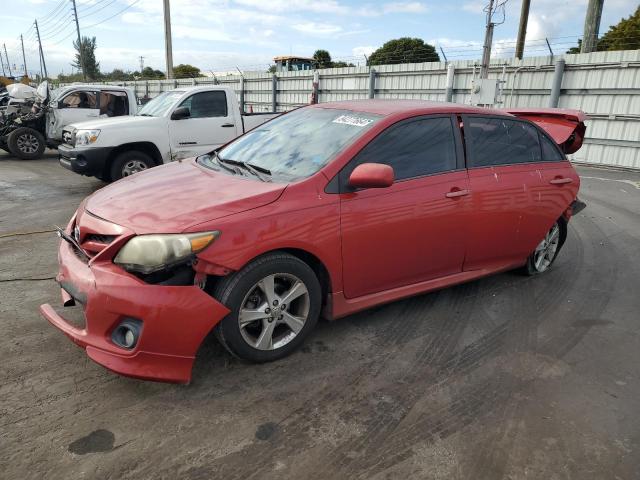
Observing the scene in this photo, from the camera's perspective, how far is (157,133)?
8.08 meters

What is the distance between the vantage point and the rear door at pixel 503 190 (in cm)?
381

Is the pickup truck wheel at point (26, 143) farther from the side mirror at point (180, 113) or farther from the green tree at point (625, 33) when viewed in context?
the green tree at point (625, 33)

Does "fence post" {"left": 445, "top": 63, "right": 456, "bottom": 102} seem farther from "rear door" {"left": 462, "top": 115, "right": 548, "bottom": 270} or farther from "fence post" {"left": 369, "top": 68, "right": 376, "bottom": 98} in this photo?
"rear door" {"left": 462, "top": 115, "right": 548, "bottom": 270}

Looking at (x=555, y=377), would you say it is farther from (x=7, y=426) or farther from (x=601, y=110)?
(x=601, y=110)

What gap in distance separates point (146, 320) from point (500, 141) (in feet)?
10.2

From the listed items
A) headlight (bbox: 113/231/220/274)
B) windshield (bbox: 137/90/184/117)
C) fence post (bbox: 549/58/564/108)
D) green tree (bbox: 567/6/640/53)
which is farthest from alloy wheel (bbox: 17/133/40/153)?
green tree (bbox: 567/6/640/53)

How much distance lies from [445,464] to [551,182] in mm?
2986

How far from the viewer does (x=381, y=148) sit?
11.0 ft

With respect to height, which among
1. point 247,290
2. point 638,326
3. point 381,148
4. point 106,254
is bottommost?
point 638,326

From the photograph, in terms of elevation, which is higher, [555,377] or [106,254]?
[106,254]

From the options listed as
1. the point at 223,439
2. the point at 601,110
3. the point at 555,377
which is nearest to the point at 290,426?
the point at 223,439

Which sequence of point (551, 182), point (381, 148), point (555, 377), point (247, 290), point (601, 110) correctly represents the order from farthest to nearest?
point (601, 110) → point (551, 182) → point (381, 148) → point (555, 377) → point (247, 290)

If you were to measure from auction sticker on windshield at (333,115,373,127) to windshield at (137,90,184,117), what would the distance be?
5661 millimetres

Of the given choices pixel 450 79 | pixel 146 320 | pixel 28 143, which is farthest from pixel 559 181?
pixel 28 143
